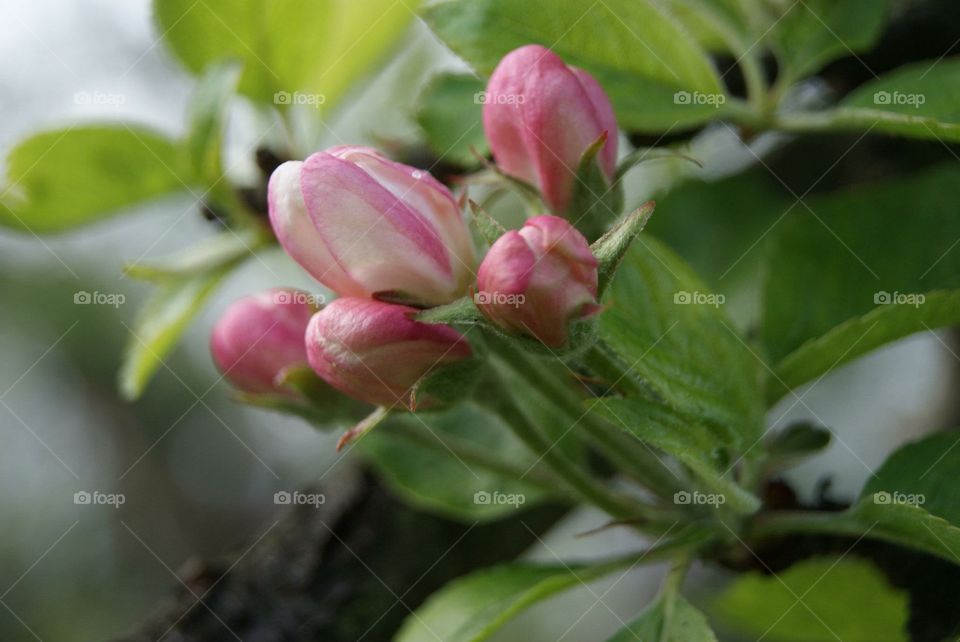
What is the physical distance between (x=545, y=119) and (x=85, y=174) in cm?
68

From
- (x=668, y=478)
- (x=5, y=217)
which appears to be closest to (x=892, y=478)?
(x=668, y=478)

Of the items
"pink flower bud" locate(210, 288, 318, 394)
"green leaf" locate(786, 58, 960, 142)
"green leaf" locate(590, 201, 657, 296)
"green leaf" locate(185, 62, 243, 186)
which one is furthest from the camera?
"green leaf" locate(185, 62, 243, 186)

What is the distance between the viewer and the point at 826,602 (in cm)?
95

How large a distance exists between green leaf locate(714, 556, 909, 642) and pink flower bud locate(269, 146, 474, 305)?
0.46 m

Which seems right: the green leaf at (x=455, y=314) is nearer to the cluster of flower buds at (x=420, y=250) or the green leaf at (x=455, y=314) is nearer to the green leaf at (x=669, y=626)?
the cluster of flower buds at (x=420, y=250)

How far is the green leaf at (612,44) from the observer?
29.3 inches

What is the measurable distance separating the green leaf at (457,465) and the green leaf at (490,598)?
11 centimetres

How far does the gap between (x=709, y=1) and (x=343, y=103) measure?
0.49 m

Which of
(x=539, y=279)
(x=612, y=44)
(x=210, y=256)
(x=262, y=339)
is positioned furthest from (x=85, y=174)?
(x=539, y=279)

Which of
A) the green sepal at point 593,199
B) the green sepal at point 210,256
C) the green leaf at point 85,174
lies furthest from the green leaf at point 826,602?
the green leaf at point 85,174

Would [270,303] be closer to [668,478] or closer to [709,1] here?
[668,478]

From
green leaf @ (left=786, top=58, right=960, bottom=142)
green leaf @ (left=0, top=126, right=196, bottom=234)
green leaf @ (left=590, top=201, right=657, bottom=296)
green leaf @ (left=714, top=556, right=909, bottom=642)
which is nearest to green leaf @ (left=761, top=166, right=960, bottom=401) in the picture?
green leaf @ (left=786, top=58, right=960, bottom=142)

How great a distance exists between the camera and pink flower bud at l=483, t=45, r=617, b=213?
68cm

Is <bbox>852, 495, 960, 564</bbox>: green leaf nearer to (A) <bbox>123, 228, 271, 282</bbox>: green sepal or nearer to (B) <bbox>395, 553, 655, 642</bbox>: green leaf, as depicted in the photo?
(B) <bbox>395, 553, 655, 642</bbox>: green leaf
